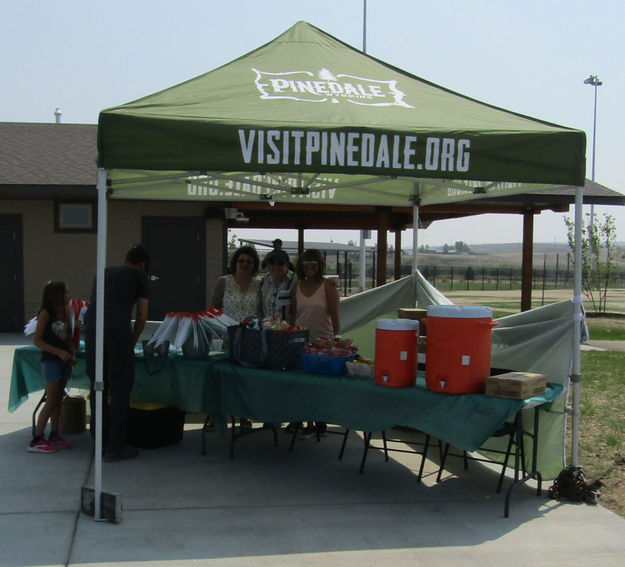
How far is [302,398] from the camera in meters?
5.21

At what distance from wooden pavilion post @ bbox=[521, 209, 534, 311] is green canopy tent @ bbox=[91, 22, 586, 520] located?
8.84m

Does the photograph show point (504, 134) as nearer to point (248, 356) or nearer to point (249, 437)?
point (248, 356)

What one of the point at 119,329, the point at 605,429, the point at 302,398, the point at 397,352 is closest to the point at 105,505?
the point at 119,329

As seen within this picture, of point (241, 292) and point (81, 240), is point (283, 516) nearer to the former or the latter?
point (241, 292)

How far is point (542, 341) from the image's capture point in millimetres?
5219

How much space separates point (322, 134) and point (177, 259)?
10.9 metres

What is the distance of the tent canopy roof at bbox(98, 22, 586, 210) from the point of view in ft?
14.4

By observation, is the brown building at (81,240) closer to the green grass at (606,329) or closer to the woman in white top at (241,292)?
the woman in white top at (241,292)

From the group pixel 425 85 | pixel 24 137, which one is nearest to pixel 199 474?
pixel 425 85

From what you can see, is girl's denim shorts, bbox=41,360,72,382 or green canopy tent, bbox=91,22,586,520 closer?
green canopy tent, bbox=91,22,586,520

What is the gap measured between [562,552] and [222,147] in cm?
303

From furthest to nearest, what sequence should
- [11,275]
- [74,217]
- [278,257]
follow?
[74,217]
[11,275]
[278,257]

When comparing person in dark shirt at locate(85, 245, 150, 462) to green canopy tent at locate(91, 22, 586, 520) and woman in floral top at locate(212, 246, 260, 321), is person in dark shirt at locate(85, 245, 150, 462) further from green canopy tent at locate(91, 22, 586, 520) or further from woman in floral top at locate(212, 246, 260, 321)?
woman in floral top at locate(212, 246, 260, 321)

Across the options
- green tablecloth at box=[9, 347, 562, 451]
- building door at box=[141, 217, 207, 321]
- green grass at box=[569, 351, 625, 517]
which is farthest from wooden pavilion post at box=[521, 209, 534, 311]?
green tablecloth at box=[9, 347, 562, 451]
